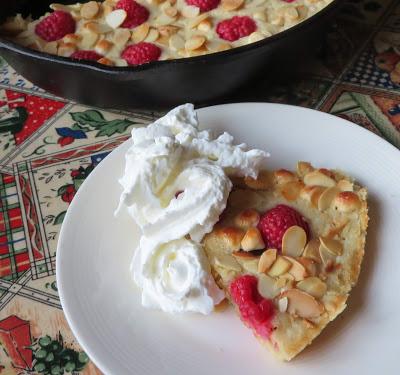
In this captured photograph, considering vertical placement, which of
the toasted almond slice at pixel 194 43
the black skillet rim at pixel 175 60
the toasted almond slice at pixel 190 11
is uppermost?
the black skillet rim at pixel 175 60

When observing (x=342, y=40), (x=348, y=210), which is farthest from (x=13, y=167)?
(x=342, y=40)

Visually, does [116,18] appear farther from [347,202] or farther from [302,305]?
[302,305]

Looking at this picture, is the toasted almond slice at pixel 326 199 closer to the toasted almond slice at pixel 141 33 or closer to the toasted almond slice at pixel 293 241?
the toasted almond slice at pixel 293 241

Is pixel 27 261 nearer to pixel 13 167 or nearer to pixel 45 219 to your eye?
pixel 45 219

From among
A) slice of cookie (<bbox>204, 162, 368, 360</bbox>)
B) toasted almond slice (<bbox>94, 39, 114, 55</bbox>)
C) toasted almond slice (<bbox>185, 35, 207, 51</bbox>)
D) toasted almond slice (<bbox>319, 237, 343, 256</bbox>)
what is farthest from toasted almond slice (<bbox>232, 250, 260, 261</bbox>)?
toasted almond slice (<bbox>94, 39, 114, 55</bbox>)

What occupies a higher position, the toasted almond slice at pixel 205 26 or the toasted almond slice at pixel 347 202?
the toasted almond slice at pixel 205 26

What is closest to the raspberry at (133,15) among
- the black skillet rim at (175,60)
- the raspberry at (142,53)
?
the raspberry at (142,53)
